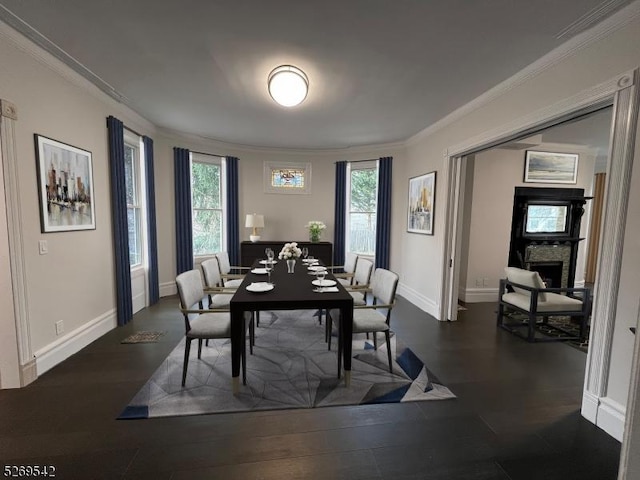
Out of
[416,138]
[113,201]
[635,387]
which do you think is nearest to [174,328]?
[113,201]

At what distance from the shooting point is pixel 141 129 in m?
4.28

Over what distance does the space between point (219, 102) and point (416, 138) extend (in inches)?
119

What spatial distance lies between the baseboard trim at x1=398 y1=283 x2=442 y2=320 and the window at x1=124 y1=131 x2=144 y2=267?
421 cm

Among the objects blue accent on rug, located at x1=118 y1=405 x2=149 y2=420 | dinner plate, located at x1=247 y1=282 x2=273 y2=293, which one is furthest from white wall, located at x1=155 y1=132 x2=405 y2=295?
blue accent on rug, located at x1=118 y1=405 x2=149 y2=420

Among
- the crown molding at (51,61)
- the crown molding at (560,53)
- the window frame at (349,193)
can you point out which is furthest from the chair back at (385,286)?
the crown molding at (51,61)

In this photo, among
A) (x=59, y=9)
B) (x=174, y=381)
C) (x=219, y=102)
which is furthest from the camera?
(x=219, y=102)

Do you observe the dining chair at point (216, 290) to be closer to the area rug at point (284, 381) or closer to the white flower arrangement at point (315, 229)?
the area rug at point (284, 381)

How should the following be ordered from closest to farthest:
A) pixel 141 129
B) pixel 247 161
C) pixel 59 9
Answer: pixel 59 9
pixel 141 129
pixel 247 161

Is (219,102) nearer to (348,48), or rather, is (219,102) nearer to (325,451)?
(348,48)

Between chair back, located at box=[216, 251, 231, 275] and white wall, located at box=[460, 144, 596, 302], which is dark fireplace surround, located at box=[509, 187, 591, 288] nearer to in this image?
white wall, located at box=[460, 144, 596, 302]

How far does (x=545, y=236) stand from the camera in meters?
4.99

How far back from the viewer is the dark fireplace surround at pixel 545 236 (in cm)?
497

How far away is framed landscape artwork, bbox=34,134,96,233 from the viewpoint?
2.54m

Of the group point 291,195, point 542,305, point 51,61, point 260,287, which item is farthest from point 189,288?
point 542,305
